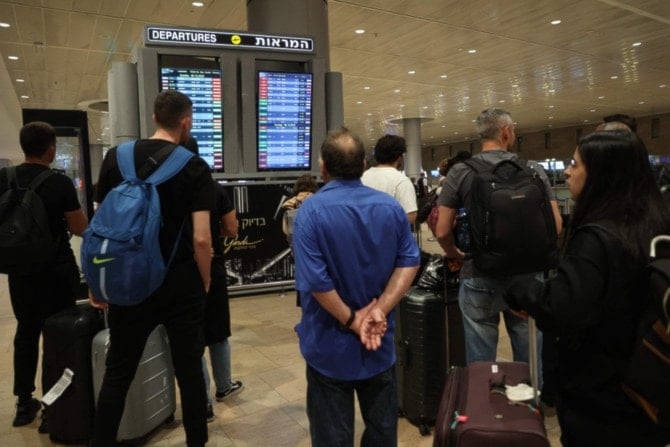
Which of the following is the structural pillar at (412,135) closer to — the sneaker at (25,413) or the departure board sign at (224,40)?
the departure board sign at (224,40)

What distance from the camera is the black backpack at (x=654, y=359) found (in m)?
1.16

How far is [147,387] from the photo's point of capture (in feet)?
8.86

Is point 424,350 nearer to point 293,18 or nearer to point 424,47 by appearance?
point 293,18

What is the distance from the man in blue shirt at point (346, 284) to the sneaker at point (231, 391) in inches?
64.2

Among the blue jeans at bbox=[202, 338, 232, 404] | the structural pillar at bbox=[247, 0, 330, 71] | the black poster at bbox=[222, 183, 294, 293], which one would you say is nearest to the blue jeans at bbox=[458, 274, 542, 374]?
the blue jeans at bbox=[202, 338, 232, 404]

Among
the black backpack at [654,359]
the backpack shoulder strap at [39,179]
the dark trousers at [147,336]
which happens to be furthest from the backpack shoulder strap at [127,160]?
the black backpack at [654,359]

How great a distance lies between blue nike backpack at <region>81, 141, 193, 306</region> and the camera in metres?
1.99

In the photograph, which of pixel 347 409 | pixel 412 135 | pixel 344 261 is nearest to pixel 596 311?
pixel 344 261

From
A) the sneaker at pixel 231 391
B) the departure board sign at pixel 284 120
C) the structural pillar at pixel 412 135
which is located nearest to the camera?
the sneaker at pixel 231 391

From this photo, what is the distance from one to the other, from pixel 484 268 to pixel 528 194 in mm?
394

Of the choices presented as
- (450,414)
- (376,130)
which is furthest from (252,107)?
(376,130)

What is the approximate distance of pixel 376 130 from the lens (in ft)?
86.9

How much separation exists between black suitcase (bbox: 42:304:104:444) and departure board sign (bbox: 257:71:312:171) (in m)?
2.27

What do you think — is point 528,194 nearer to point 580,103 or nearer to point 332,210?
point 332,210
